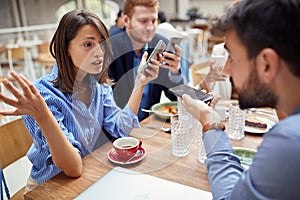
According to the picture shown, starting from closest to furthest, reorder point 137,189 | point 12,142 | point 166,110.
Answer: point 137,189, point 12,142, point 166,110

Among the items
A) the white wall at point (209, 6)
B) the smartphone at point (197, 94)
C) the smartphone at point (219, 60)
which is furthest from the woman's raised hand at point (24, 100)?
the white wall at point (209, 6)

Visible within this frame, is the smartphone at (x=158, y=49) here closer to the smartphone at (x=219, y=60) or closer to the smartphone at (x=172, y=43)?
the smartphone at (x=172, y=43)

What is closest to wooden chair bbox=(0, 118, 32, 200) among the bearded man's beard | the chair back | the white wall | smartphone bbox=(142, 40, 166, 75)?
the chair back

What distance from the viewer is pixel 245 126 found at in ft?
4.05

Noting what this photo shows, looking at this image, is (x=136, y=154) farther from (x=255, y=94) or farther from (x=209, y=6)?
(x=209, y=6)

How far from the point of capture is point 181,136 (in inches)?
40.4

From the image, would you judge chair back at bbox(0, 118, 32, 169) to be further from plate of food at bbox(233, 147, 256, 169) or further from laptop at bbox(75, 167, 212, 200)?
plate of food at bbox(233, 147, 256, 169)

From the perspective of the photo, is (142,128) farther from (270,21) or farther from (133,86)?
(270,21)

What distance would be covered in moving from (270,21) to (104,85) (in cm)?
91

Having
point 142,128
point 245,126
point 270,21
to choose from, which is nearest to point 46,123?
point 142,128

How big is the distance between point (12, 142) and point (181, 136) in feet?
2.56

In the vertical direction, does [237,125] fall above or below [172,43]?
below

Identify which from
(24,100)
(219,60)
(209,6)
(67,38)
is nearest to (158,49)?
(219,60)

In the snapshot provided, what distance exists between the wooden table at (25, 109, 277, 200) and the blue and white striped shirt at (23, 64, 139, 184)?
0.08m
